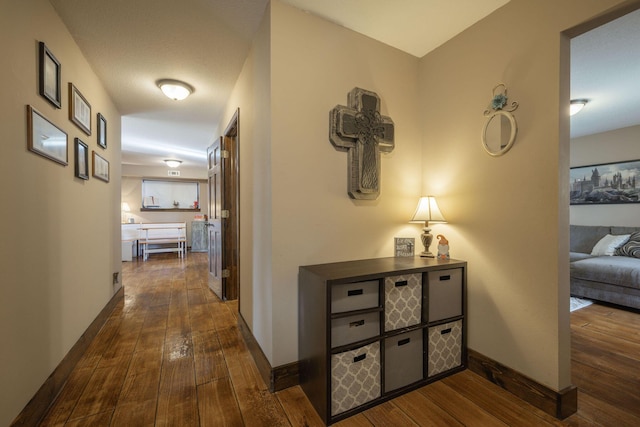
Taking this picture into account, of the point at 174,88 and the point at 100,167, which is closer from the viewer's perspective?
the point at 100,167

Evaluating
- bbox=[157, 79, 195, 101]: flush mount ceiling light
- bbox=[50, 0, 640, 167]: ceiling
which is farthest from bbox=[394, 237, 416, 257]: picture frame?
bbox=[157, 79, 195, 101]: flush mount ceiling light

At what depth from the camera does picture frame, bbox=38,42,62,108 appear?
1452 millimetres

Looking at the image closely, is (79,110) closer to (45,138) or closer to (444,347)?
(45,138)

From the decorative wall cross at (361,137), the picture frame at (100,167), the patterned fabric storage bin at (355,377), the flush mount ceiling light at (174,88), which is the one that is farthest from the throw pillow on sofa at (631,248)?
the picture frame at (100,167)

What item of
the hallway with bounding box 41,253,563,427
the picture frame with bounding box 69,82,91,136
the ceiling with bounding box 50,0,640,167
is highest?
the ceiling with bounding box 50,0,640,167

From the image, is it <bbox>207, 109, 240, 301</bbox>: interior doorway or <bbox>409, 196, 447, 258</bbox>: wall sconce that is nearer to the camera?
<bbox>409, 196, 447, 258</bbox>: wall sconce

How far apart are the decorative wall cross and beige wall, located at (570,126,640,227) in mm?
4279

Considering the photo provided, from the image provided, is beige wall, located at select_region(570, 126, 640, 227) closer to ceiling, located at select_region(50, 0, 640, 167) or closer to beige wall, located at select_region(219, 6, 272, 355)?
ceiling, located at select_region(50, 0, 640, 167)

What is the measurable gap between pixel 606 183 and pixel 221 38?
5451mm

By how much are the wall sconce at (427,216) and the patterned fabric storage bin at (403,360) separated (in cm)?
64

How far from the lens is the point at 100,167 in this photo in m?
2.52

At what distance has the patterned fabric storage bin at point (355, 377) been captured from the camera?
1343mm

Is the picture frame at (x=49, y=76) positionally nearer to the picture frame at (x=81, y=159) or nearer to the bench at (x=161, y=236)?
the picture frame at (x=81, y=159)

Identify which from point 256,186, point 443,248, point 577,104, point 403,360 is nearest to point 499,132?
point 443,248
